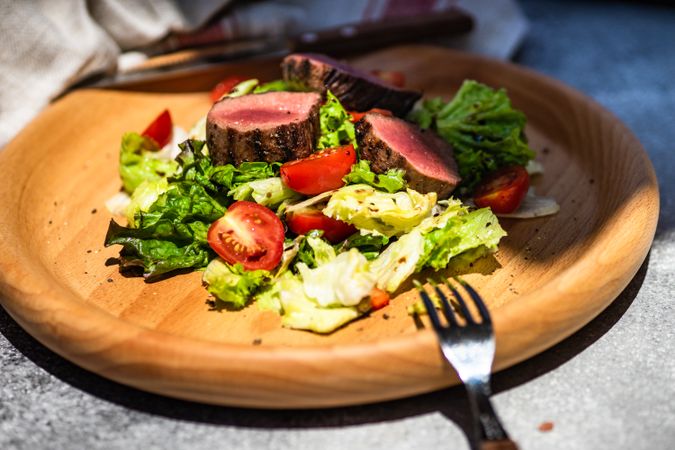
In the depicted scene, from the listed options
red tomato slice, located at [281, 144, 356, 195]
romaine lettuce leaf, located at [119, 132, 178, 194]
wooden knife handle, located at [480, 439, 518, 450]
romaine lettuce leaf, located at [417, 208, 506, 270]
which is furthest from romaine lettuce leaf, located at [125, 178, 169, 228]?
wooden knife handle, located at [480, 439, 518, 450]

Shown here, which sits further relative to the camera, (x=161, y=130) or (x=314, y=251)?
(x=161, y=130)

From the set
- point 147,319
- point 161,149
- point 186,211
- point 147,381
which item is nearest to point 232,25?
point 161,149

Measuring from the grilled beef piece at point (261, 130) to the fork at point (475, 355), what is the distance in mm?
1094

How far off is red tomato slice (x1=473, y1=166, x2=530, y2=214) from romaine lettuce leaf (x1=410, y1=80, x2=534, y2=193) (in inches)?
3.6

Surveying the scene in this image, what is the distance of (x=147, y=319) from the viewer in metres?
2.93

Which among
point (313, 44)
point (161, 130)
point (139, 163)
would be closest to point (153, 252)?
point (139, 163)

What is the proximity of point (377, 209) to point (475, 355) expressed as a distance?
0.92 m

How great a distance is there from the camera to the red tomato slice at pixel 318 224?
3260 mm

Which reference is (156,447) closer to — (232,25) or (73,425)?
(73,425)

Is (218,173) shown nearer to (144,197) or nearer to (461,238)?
(144,197)

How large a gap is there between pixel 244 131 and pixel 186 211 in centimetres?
47

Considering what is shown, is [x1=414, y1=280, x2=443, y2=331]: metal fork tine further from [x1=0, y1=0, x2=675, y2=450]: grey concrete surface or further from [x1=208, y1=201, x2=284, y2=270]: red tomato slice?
[x1=208, y1=201, x2=284, y2=270]: red tomato slice

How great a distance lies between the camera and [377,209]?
3.16 metres

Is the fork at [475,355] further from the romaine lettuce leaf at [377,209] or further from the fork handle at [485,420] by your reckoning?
the romaine lettuce leaf at [377,209]
